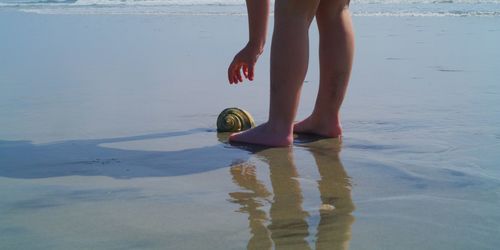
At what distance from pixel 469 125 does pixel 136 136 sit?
4.65ft

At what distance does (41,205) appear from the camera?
1700 millimetres

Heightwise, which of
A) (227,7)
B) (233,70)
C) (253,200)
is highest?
(227,7)

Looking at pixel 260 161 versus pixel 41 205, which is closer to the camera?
pixel 41 205

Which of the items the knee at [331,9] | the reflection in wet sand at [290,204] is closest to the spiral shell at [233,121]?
the reflection in wet sand at [290,204]

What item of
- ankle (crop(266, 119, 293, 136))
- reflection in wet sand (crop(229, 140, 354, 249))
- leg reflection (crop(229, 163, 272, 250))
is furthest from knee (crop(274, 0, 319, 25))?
leg reflection (crop(229, 163, 272, 250))

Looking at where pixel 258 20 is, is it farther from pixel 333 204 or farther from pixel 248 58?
pixel 333 204

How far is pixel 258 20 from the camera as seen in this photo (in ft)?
8.64

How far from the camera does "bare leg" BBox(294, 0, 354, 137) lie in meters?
2.74

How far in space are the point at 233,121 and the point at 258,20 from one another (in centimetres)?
46

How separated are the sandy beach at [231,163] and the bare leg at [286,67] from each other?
10 cm

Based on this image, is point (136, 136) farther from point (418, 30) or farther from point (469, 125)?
point (418, 30)

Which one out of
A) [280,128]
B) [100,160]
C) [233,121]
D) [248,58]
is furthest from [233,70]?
[100,160]

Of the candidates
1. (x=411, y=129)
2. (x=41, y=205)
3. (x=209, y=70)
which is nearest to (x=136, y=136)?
(x=41, y=205)

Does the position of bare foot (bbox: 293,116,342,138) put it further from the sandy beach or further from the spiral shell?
the spiral shell
